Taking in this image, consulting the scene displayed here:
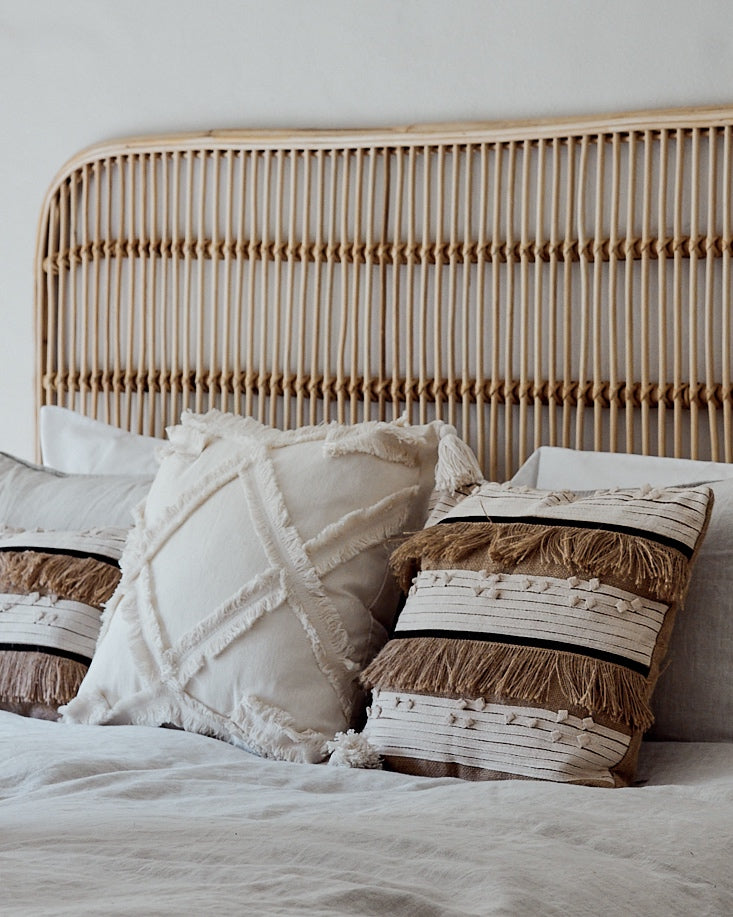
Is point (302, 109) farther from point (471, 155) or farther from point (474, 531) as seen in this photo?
point (474, 531)

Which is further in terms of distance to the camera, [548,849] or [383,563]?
[383,563]

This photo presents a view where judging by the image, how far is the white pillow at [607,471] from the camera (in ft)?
5.28

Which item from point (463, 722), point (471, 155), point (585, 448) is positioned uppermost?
point (471, 155)

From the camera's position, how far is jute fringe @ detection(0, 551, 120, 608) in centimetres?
158

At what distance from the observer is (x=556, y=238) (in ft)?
6.21

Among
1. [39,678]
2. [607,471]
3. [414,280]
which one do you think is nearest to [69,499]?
[39,678]

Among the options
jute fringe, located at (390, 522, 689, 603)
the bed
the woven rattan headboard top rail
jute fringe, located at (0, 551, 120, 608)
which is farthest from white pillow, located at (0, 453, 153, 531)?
jute fringe, located at (390, 522, 689, 603)

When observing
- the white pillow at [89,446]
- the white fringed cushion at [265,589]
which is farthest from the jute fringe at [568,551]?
the white pillow at [89,446]

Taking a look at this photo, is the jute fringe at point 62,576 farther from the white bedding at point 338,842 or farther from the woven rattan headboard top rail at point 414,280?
the woven rattan headboard top rail at point 414,280

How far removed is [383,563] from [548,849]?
65cm

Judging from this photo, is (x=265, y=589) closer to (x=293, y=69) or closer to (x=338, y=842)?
(x=338, y=842)

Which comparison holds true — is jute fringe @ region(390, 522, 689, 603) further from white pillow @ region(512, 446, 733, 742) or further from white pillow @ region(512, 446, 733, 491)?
white pillow @ region(512, 446, 733, 491)

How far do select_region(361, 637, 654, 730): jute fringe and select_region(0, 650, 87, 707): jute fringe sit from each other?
49 cm

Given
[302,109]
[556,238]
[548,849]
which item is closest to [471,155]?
[556,238]
